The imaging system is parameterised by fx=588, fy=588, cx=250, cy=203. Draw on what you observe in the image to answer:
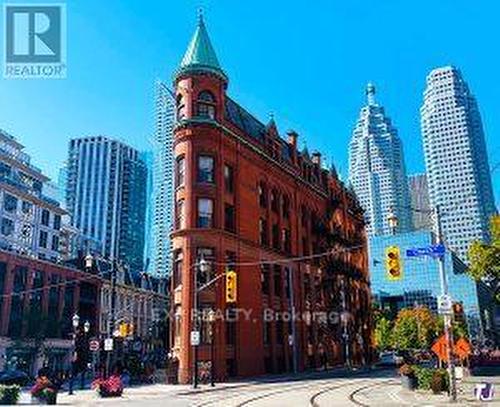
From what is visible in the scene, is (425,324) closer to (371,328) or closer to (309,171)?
A: (371,328)

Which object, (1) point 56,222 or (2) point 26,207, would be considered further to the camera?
(1) point 56,222

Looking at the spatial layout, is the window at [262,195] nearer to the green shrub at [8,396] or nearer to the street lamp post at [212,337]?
the street lamp post at [212,337]

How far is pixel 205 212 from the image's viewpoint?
47.4 metres

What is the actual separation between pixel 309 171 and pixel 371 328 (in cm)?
2851

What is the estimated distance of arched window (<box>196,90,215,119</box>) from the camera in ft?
162

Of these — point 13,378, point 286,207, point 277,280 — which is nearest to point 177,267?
point 277,280

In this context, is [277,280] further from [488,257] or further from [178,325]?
[488,257]

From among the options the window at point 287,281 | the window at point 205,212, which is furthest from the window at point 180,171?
the window at point 287,281

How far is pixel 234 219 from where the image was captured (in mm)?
49844

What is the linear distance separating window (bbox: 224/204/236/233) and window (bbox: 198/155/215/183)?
9.41 feet

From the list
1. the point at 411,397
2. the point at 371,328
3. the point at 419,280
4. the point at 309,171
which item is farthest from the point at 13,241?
the point at 419,280

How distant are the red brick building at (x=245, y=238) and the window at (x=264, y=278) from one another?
104mm

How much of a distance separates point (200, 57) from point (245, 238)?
1598 centimetres

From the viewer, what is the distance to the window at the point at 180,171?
48.4 meters
